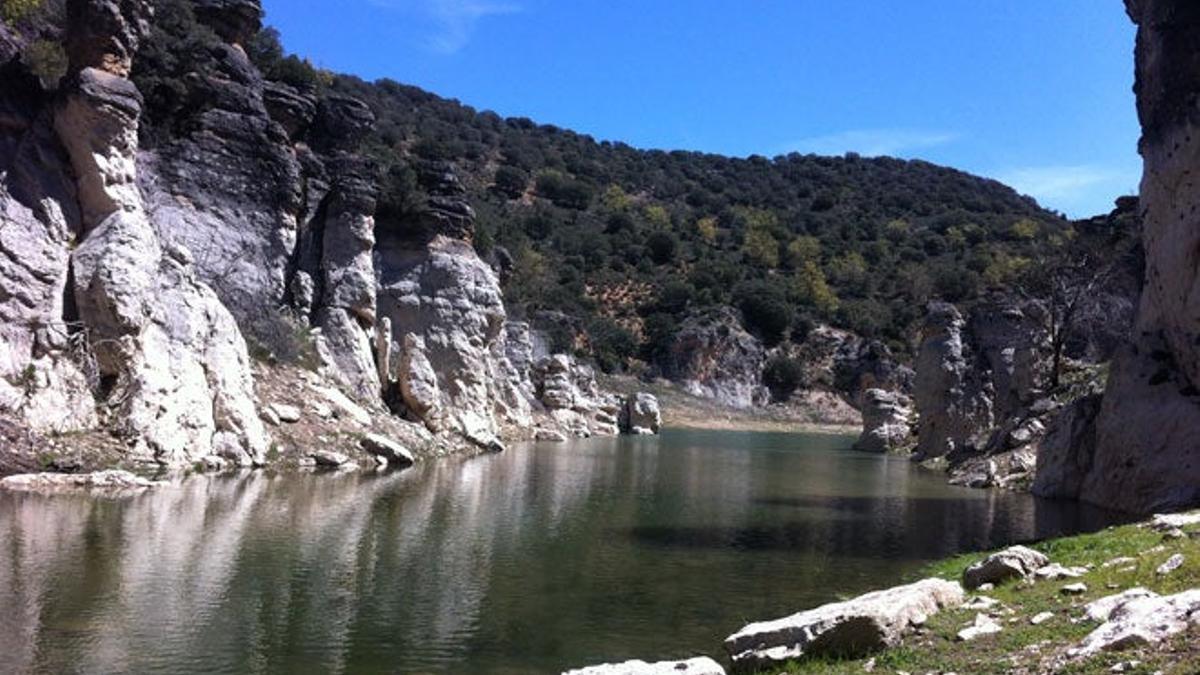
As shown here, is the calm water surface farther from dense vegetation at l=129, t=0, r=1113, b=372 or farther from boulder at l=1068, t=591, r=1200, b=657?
dense vegetation at l=129, t=0, r=1113, b=372

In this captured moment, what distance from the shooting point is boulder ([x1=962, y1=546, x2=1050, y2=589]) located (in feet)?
48.4

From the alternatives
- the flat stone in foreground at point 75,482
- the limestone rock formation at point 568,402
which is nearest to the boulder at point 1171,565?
the flat stone in foreground at point 75,482

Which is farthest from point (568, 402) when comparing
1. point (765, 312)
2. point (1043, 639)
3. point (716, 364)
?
point (1043, 639)

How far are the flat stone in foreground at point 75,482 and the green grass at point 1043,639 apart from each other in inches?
770

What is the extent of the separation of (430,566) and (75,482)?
35.8 ft

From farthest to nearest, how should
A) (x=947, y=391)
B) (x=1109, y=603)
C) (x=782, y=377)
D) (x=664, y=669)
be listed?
(x=782, y=377)
(x=947, y=391)
(x=1109, y=603)
(x=664, y=669)

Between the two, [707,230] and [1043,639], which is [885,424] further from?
[707,230]

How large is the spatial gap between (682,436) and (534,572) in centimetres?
6206

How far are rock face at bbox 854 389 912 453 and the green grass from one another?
56484 millimetres

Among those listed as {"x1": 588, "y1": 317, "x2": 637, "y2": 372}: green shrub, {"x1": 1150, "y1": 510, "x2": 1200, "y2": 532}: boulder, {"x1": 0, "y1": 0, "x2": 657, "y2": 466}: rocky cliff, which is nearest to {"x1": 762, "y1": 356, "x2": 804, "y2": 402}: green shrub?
{"x1": 588, "y1": 317, "x2": 637, "y2": 372}: green shrub

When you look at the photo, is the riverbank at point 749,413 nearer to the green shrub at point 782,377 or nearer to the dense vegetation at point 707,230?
the green shrub at point 782,377

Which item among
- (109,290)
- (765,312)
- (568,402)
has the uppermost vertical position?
(765,312)

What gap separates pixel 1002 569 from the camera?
1477 cm

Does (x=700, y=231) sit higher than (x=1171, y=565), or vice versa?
(x=700, y=231)
